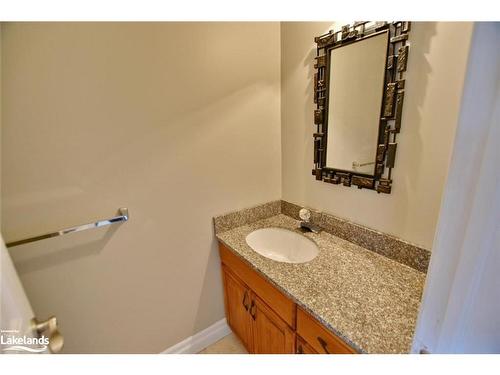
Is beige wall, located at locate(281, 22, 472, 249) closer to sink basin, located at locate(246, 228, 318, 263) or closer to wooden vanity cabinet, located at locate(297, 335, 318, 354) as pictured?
sink basin, located at locate(246, 228, 318, 263)

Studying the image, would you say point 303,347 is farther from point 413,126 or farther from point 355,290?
point 413,126

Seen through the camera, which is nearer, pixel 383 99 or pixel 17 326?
pixel 17 326

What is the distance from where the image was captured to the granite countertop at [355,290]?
710 mm

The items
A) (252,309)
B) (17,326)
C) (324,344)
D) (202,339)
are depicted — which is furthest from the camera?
(202,339)

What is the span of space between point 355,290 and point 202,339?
1.08m

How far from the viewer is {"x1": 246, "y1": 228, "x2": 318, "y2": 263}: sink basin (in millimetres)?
1346

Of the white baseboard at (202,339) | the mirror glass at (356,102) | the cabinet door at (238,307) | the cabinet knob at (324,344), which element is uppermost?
the mirror glass at (356,102)

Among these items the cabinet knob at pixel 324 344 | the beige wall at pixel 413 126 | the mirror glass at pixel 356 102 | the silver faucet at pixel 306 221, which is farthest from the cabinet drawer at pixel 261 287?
the mirror glass at pixel 356 102

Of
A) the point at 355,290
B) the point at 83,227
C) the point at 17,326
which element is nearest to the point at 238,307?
the point at 355,290

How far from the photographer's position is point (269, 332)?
1108mm

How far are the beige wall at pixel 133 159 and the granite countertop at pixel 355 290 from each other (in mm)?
377

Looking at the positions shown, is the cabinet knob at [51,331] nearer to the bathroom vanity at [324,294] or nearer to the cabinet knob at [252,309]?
the bathroom vanity at [324,294]
